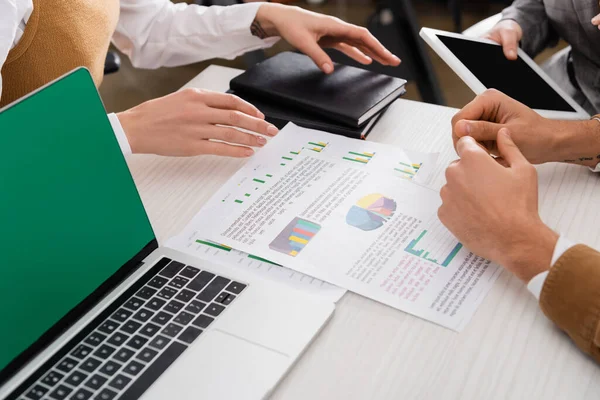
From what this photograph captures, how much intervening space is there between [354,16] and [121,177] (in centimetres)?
270

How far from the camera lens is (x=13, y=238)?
0.58 metres

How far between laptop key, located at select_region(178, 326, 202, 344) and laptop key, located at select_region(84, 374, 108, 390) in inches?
3.5

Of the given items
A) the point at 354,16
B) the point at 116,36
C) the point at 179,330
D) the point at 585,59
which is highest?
the point at 116,36

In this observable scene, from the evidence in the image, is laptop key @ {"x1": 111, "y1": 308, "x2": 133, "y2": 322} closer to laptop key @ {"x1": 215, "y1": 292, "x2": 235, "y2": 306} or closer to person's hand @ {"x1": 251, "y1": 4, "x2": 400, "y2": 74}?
laptop key @ {"x1": 215, "y1": 292, "x2": 235, "y2": 306}

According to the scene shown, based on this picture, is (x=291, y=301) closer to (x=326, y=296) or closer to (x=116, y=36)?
(x=326, y=296)

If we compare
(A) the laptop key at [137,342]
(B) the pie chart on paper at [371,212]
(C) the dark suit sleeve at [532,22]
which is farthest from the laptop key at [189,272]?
(C) the dark suit sleeve at [532,22]

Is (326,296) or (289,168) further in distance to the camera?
(289,168)

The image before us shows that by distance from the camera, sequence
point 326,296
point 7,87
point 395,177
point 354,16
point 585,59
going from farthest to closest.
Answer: point 354,16 < point 585,59 < point 7,87 < point 395,177 < point 326,296

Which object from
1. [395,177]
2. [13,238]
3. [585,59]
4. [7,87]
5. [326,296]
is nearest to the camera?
[13,238]

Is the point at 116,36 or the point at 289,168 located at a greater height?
the point at 116,36

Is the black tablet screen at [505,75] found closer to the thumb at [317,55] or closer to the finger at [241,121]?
the thumb at [317,55]

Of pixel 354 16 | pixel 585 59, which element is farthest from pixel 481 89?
pixel 354 16

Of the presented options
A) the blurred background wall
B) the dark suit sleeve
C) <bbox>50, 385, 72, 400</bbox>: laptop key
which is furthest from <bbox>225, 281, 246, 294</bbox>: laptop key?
the blurred background wall

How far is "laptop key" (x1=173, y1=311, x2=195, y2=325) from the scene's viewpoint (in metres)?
0.65
